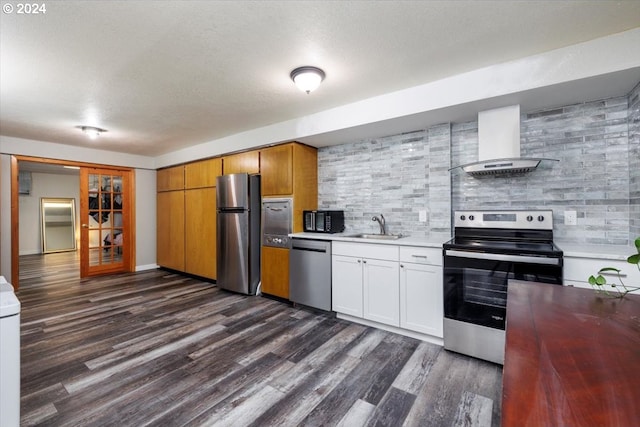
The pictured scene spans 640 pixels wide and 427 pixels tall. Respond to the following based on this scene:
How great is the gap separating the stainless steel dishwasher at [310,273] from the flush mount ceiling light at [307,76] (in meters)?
1.65

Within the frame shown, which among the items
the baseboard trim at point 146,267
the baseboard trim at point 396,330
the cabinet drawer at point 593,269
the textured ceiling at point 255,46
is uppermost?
the textured ceiling at point 255,46

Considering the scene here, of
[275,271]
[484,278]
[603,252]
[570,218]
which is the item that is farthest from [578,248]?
[275,271]

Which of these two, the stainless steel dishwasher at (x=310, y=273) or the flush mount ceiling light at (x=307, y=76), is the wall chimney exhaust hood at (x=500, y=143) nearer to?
the flush mount ceiling light at (x=307, y=76)

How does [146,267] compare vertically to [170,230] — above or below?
below

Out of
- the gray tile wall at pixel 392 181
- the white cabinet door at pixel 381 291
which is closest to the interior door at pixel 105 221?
the gray tile wall at pixel 392 181

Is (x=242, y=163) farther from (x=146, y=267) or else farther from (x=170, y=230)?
(x=146, y=267)

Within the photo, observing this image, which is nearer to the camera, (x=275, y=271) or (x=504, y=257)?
(x=504, y=257)

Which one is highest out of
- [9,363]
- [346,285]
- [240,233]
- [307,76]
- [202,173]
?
[307,76]

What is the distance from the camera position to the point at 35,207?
7715 mm

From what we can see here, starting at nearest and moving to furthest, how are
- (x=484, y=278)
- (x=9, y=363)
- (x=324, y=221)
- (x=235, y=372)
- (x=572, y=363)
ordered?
(x=572, y=363), (x=9, y=363), (x=235, y=372), (x=484, y=278), (x=324, y=221)

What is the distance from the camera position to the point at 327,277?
10.7 ft

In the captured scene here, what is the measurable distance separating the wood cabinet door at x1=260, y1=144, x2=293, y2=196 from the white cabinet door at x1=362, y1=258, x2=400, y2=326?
148 centimetres

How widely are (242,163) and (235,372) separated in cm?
297

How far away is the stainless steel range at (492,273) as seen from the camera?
2.09m
